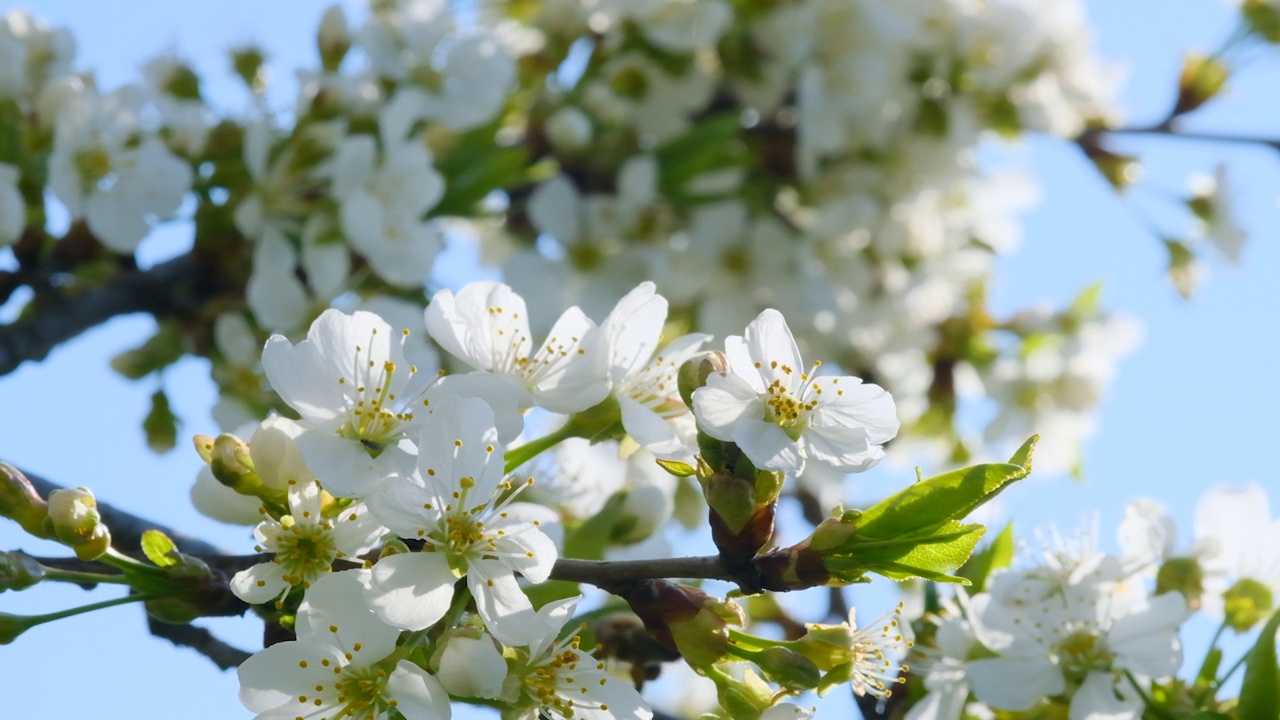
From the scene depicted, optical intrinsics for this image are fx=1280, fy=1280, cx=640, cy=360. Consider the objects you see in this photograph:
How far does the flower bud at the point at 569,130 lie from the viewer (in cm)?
264

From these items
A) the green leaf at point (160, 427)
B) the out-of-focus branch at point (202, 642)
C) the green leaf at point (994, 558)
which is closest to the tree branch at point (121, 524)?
the out-of-focus branch at point (202, 642)

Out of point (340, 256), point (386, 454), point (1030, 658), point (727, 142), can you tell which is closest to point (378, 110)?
point (340, 256)

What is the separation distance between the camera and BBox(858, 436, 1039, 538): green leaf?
1005 millimetres

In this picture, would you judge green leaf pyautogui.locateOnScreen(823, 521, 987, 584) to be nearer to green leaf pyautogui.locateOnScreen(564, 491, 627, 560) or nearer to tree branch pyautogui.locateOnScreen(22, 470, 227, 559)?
green leaf pyautogui.locateOnScreen(564, 491, 627, 560)

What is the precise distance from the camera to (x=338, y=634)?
104 centimetres

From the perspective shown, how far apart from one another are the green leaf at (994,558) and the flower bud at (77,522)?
3.35 ft

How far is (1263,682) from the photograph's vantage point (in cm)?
128

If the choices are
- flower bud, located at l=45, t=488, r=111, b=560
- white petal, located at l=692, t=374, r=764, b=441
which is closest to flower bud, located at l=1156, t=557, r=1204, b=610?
white petal, located at l=692, t=374, r=764, b=441

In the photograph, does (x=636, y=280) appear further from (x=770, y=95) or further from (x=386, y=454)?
(x=386, y=454)

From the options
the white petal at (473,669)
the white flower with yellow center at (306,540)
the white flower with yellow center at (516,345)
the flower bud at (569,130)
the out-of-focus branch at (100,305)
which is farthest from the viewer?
the flower bud at (569,130)

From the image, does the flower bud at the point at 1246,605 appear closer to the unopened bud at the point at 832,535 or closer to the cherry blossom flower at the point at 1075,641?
the cherry blossom flower at the point at 1075,641

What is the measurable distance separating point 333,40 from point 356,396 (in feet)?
4.48

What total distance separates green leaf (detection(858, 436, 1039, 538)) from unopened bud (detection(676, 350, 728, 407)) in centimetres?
18

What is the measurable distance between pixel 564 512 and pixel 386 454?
593 mm
